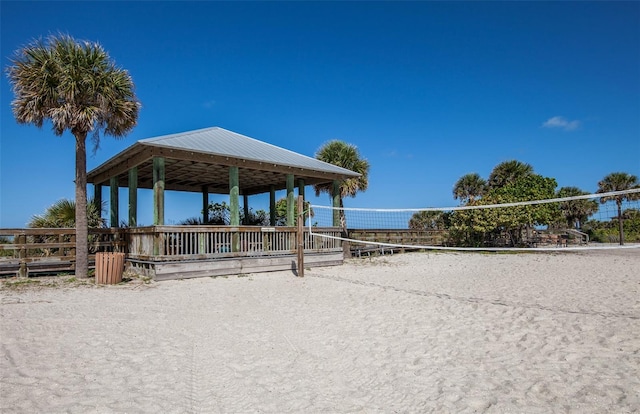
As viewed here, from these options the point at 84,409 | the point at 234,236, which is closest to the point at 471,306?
the point at 84,409

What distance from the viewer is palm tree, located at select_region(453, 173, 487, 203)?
2950 centimetres

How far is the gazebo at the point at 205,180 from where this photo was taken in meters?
10.1

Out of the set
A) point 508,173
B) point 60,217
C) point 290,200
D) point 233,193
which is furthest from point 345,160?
point 508,173

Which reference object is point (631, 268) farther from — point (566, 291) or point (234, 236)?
point (234, 236)

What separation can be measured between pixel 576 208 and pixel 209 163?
36589mm

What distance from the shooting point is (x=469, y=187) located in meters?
29.8

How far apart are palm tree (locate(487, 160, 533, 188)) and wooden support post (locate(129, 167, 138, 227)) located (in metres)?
24.3

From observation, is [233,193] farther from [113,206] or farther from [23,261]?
[23,261]

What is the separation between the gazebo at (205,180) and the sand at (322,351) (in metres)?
2.26

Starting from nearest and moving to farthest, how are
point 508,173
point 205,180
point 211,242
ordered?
1. point 211,242
2. point 205,180
3. point 508,173

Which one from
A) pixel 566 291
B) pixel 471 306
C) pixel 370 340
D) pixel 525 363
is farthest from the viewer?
pixel 566 291

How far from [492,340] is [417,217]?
26.1 metres

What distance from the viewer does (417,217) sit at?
30.1m

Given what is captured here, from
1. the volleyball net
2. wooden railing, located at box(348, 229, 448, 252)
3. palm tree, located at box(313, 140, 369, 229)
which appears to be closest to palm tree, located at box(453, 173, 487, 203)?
the volleyball net
